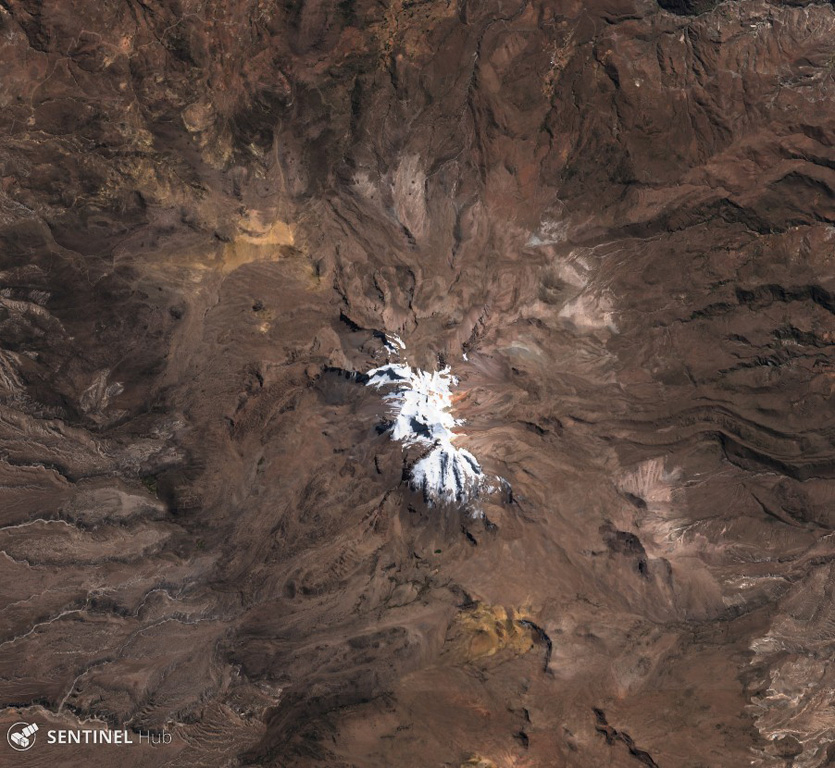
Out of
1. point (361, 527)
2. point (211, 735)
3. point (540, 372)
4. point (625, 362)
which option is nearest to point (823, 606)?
point (625, 362)

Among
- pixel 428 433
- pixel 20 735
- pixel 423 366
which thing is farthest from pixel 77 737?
pixel 423 366

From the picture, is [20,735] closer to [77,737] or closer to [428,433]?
[77,737]

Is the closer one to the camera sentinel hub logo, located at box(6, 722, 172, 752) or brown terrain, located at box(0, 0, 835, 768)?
brown terrain, located at box(0, 0, 835, 768)

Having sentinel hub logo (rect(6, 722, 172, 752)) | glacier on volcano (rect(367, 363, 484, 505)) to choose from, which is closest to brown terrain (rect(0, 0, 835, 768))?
sentinel hub logo (rect(6, 722, 172, 752))

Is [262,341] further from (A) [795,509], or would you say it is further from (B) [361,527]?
(A) [795,509]

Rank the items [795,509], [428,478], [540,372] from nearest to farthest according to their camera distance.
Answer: [795,509] < [540,372] < [428,478]

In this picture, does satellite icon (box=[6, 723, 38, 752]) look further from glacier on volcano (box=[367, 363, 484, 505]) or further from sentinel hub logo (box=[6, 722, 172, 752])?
glacier on volcano (box=[367, 363, 484, 505])
